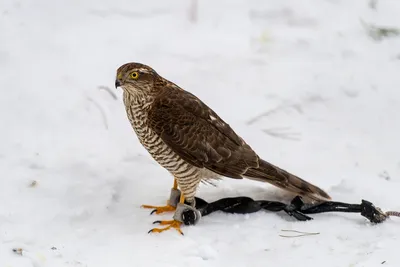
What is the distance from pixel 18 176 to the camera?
450 centimetres

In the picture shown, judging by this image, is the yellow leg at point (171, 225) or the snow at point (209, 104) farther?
the yellow leg at point (171, 225)

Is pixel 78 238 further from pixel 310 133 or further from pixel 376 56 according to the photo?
pixel 376 56

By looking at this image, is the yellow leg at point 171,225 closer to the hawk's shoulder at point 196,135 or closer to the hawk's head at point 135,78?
the hawk's shoulder at point 196,135

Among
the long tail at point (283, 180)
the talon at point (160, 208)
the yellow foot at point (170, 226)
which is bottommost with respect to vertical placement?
the yellow foot at point (170, 226)

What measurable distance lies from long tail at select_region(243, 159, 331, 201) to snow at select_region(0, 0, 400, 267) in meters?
0.15

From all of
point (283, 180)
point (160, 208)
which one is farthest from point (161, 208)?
point (283, 180)

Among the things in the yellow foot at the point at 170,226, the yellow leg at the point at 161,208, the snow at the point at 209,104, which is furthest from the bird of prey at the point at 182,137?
the snow at the point at 209,104

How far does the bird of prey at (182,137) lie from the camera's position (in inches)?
159

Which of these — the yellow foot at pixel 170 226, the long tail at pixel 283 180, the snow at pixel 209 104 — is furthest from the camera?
the long tail at pixel 283 180

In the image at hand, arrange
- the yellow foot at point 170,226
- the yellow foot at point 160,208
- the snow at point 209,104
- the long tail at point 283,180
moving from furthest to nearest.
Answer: the yellow foot at point 160,208, the long tail at point 283,180, the yellow foot at point 170,226, the snow at point 209,104

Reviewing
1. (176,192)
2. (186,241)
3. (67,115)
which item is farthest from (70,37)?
(186,241)

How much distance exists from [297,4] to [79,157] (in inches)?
108

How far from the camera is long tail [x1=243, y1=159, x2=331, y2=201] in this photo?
4270 mm

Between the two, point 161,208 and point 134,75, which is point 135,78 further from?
point 161,208
